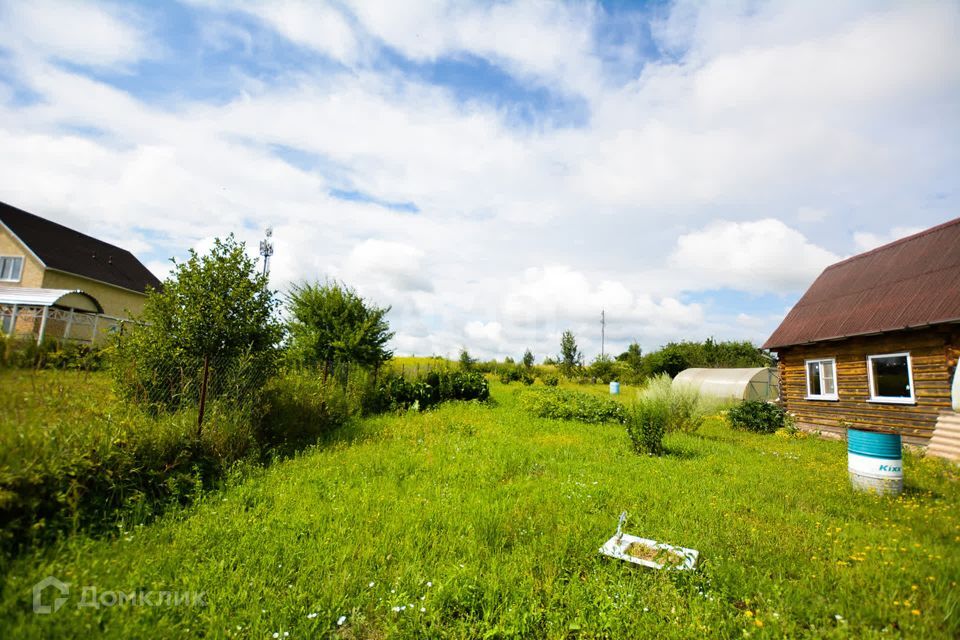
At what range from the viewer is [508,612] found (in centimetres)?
300

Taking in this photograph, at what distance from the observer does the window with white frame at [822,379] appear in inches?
539

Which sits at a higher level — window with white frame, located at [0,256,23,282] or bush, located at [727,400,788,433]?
window with white frame, located at [0,256,23,282]

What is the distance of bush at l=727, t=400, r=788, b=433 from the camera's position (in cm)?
1341

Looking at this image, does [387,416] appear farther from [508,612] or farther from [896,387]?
[896,387]

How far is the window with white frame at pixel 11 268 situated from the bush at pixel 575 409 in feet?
89.2

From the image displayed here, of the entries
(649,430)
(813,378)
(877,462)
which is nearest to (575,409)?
(649,430)

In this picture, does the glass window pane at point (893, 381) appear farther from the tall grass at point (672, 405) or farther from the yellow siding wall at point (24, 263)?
the yellow siding wall at point (24, 263)

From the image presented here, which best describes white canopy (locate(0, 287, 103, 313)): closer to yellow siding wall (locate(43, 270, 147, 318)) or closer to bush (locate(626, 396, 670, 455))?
yellow siding wall (locate(43, 270, 147, 318))

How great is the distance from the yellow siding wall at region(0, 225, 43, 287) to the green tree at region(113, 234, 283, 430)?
72.4 feet

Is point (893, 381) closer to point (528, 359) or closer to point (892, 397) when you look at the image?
point (892, 397)

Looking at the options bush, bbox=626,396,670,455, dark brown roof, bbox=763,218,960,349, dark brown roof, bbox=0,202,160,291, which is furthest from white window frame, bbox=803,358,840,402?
dark brown roof, bbox=0,202,160,291

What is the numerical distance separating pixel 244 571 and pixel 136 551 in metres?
0.93

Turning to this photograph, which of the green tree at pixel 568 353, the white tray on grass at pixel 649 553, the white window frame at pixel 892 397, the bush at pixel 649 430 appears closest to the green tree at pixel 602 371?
the green tree at pixel 568 353

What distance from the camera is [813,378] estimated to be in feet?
48.4
